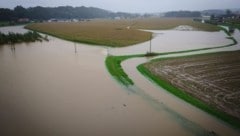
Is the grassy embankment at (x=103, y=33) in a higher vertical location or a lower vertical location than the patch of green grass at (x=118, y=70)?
higher

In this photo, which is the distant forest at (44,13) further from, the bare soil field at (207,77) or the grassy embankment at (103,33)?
the bare soil field at (207,77)

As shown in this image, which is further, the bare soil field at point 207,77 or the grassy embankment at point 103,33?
the grassy embankment at point 103,33

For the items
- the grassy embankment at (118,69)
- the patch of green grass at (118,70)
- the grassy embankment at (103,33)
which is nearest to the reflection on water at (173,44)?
the grassy embankment at (103,33)

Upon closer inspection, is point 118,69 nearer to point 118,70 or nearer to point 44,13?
point 118,70

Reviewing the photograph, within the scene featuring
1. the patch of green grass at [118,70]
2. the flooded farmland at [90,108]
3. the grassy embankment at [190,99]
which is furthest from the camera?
the patch of green grass at [118,70]

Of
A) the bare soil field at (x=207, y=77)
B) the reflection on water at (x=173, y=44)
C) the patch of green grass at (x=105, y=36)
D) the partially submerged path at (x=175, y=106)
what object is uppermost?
the patch of green grass at (x=105, y=36)
